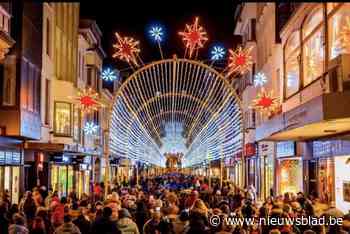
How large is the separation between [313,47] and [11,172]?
45.8ft

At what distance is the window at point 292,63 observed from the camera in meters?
29.1

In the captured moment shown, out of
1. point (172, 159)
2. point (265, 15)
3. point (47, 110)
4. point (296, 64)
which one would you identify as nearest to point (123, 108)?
point (47, 110)

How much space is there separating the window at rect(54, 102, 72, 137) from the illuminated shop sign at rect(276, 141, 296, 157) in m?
12.1

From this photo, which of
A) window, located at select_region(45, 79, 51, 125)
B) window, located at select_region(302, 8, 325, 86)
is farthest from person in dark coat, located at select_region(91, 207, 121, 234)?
window, located at select_region(45, 79, 51, 125)

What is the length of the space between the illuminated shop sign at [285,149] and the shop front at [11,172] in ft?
42.5

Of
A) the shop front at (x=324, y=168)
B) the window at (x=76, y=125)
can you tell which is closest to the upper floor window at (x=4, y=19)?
the shop front at (x=324, y=168)

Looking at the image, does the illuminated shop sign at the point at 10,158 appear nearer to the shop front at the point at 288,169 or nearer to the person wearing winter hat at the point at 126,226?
the person wearing winter hat at the point at 126,226

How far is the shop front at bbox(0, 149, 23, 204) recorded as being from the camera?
27125 mm

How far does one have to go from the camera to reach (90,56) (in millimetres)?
52656

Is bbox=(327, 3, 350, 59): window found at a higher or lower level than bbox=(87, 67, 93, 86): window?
lower

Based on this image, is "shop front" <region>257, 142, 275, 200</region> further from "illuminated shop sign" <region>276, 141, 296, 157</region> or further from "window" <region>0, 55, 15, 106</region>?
"window" <region>0, 55, 15, 106</region>

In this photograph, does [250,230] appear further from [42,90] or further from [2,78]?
[42,90]

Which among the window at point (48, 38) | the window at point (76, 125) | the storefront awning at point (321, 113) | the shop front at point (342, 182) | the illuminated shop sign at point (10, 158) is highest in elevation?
the window at point (48, 38)

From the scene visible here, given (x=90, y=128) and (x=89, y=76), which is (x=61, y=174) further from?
(x=89, y=76)
